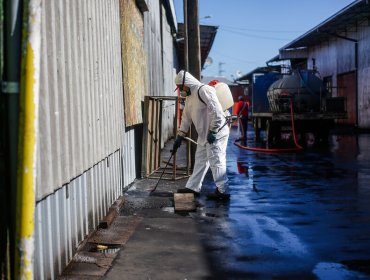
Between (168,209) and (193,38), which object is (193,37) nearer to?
(193,38)

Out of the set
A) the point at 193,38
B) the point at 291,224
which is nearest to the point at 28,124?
the point at 291,224

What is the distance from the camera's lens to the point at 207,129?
830 centimetres

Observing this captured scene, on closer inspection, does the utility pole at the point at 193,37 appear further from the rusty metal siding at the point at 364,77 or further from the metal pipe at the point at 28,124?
the rusty metal siding at the point at 364,77

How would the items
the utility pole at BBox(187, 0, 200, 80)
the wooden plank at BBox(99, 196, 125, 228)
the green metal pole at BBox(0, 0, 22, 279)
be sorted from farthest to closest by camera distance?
the utility pole at BBox(187, 0, 200, 80) → the wooden plank at BBox(99, 196, 125, 228) → the green metal pole at BBox(0, 0, 22, 279)

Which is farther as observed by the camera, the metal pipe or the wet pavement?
the wet pavement

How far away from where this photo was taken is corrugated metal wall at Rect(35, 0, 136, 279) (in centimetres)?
378

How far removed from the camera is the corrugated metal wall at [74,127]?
12.4 feet

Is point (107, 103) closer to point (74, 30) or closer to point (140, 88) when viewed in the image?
point (74, 30)

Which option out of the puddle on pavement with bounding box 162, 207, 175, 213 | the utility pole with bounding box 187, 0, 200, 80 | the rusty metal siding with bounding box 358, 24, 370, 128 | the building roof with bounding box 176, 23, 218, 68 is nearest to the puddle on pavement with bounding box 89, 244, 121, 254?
the puddle on pavement with bounding box 162, 207, 175, 213

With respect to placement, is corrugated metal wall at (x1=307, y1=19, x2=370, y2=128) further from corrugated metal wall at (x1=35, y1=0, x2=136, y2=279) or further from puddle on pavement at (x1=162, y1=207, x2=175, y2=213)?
corrugated metal wall at (x1=35, y1=0, x2=136, y2=279)

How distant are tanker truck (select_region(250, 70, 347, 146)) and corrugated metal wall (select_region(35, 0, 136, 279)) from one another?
11.2m

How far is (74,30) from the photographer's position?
494 cm

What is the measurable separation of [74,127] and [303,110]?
48.1 ft

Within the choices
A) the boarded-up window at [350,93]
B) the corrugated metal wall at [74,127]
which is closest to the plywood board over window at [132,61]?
the corrugated metal wall at [74,127]
